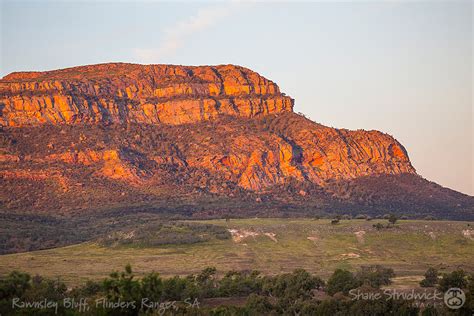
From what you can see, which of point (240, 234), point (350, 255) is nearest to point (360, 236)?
point (350, 255)

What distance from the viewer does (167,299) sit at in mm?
66188

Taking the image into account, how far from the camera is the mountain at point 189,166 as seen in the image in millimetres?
161000

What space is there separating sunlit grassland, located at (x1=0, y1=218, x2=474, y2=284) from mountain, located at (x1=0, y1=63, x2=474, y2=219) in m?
31.2

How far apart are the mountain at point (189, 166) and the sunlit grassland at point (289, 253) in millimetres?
31244

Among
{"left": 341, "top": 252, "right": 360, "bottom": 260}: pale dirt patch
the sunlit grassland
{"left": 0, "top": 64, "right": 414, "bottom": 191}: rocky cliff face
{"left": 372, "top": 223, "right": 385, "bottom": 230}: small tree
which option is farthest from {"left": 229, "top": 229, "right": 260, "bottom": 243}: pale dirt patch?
{"left": 0, "top": 64, "right": 414, "bottom": 191}: rocky cliff face

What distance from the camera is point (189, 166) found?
18575cm

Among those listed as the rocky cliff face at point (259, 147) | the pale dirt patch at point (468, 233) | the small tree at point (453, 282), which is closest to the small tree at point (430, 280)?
the small tree at point (453, 282)

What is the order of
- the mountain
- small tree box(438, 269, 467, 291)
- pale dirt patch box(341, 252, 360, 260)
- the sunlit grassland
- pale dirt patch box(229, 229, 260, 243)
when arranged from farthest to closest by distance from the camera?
the mountain, pale dirt patch box(229, 229, 260, 243), pale dirt patch box(341, 252, 360, 260), the sunlit grassland, small tree box(438, 269, 467, 291)

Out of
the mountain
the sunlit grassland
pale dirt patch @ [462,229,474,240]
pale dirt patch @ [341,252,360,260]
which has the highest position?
the mountain

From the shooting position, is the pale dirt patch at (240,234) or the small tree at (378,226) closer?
the pale dirt patch at (240,234)

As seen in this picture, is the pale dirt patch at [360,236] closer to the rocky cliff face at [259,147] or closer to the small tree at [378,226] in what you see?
the small tree at [378,226]

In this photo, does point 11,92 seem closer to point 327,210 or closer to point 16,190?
point 16,190

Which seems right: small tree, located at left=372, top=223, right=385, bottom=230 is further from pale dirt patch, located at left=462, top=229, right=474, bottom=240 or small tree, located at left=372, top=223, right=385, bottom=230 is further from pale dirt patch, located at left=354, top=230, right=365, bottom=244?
pale dirt patch, located at left=462, top=229, right=474, bottom=240

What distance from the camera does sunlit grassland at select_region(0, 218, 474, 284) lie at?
96750 mm
